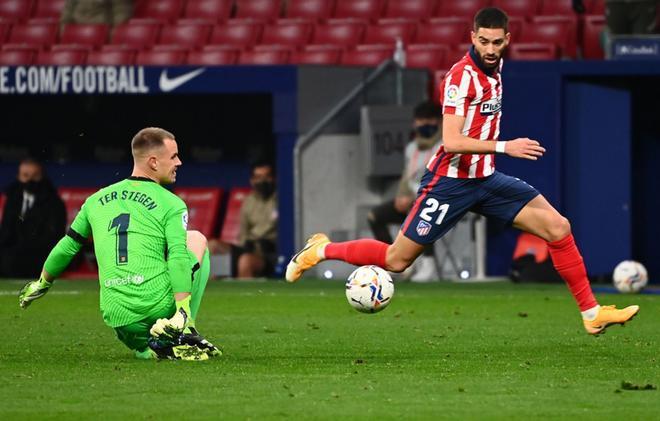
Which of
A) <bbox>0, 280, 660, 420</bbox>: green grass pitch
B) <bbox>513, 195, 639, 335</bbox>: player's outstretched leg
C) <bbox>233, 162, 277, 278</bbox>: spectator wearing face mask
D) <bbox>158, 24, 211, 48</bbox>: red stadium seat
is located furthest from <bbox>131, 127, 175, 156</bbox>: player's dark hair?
<bbox>158, 24, 211, 48</bbox>: red stadium seat

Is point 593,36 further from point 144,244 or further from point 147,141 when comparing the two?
point 144,244

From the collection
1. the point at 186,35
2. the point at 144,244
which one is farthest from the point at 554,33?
the point at 144,244

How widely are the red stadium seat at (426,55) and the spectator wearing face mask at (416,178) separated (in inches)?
65.4

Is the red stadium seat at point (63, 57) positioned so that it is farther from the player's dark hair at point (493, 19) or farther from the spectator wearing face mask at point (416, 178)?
the player's dark hair at point (493, 19)

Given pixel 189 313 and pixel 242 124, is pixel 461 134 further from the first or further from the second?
pixel 242 124

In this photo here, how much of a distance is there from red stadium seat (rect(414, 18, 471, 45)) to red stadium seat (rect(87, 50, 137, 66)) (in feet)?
11.8

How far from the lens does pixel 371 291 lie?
9.17m

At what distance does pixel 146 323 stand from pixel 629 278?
7035 mm

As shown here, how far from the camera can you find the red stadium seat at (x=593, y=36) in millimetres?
17609

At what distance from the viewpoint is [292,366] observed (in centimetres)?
812

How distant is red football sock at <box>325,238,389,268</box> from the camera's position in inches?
373

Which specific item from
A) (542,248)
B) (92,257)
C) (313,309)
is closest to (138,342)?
(313,309)

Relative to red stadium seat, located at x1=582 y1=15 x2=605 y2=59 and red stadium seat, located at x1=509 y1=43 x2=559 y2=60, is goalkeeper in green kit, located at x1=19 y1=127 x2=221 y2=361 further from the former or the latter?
red stadium seat, located at x1=582 y1=15 x2=605 y2=59

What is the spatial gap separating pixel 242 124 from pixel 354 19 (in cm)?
195
